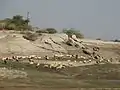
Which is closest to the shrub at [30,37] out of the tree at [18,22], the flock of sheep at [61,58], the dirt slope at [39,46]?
the dirt slope at [39,46]

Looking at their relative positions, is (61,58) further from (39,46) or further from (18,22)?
(18,22)

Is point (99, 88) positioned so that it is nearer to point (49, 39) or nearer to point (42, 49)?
point (42, 49)

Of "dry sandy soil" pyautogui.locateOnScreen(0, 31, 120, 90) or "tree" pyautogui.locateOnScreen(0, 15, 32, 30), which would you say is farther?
"tree" pyautogui.locateOnScreen(0, 15, 32, 30)

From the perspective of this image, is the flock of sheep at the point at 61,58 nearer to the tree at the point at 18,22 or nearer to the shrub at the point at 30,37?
the shrub at the point at 30,37

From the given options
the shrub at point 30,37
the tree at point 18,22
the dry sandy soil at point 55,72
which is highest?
the tree at point 18,22

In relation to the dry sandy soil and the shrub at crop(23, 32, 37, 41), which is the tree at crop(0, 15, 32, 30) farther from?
the dry sandy soil

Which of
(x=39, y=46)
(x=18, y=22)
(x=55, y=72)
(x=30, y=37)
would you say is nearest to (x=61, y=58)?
(x=39, y=46)

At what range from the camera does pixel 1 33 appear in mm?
37156

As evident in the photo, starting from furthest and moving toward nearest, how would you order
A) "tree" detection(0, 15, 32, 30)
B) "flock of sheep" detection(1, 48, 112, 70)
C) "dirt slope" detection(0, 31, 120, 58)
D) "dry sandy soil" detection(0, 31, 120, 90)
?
"tree" detection(0, 15, 32, 30), "dirt slope" detection(0, 31, 120, 58), "flock of sheep" detection(1, 48, 112, 70), "dry sandy soil" detection(0, 31, 120, 90)

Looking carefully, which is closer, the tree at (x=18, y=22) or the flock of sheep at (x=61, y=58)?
the flock of sheep at (x=61, y=58)

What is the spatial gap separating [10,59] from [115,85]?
11896mm

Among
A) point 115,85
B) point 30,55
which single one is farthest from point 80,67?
point 115,85

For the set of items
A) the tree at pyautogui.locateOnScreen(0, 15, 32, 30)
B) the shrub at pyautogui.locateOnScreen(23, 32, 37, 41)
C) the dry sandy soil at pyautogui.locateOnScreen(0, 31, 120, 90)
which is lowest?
the dry sandy soil at pyautogui.locateOnScreen(0, 31, 120, 90)

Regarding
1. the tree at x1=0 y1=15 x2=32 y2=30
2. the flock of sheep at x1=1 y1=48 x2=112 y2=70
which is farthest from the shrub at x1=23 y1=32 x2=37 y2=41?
the tree at x1=0 y1=15 x2=32 y2=30
